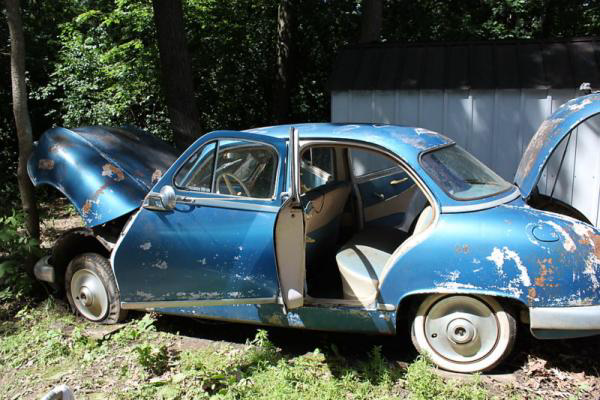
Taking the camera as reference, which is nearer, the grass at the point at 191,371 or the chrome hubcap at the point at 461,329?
the grass at the point at 191,371

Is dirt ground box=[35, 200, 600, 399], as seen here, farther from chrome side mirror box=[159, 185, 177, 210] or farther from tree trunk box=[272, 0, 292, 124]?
Answer: tree trunk box=[272, 0, 292, 124]

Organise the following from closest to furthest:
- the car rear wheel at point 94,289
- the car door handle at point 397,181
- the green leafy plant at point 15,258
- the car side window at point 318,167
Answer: the car rear wheel at point 94,289
the car side window at point 318,167
the green leafy plant at point 15,258
the car door handle at point 397,181

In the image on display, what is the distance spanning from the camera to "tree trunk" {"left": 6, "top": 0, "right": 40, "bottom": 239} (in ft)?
17.5

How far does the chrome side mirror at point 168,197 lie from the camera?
4.18 meters

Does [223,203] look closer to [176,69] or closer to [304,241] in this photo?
[304,241]

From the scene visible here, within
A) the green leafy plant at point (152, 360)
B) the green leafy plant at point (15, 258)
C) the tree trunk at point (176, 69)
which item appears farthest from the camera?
Answer: the tree trunk at point (176, 69)

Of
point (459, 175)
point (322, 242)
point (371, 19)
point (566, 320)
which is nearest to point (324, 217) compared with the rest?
point (322, 242)

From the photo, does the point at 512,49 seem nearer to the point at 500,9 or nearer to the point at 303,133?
the point at 303,133

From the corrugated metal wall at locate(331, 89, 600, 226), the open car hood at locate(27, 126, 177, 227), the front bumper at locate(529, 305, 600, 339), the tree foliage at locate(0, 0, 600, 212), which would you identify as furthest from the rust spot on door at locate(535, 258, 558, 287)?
the tree foliage at locate(0, 0, 600, 212)

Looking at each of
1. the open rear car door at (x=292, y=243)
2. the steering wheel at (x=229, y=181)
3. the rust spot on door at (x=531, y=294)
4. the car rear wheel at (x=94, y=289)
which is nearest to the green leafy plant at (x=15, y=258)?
the car rear wheel at (x=94, y=289)

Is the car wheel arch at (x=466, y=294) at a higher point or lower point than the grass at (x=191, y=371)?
higher

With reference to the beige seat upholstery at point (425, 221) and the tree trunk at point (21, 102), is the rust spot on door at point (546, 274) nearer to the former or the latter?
the beige seat upholstery at point (425, 221)

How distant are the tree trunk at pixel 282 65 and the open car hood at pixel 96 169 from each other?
730 cm

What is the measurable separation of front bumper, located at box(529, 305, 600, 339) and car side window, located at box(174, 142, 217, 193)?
8.30 feet
